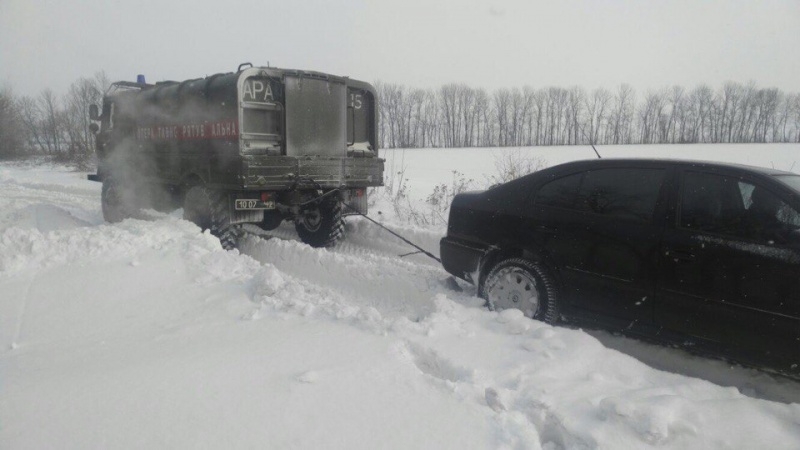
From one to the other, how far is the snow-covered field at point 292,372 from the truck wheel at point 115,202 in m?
4.78

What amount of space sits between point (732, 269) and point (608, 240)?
2.85 feet

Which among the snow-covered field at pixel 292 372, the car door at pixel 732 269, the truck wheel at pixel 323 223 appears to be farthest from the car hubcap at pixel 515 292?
the truck wheel at pixel 323 223

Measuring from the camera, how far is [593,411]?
2.60 m

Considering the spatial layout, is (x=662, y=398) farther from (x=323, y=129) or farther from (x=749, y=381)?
(x=323, y=129)

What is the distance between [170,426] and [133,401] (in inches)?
14.1

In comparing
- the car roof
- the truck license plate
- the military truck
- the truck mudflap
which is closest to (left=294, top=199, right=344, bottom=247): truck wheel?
the military truck

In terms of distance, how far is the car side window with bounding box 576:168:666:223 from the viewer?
12.8 feet

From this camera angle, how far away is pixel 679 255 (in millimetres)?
3609

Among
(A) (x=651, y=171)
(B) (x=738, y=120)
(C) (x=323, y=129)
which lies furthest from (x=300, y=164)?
(B) (x=738, y=120)

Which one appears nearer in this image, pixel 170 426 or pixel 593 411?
pixel 170 426

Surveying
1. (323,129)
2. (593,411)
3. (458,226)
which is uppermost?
(323,129)

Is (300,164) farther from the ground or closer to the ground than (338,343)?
farther from the ground

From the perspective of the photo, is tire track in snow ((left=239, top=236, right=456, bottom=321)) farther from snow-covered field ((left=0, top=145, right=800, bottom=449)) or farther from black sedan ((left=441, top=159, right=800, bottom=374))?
black sedan ((left=441, top=159, right=800, bottom=374))

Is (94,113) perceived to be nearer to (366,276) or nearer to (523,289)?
(366,276)
